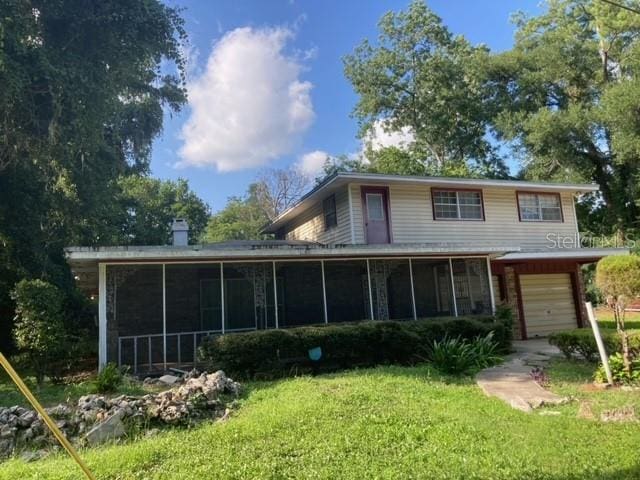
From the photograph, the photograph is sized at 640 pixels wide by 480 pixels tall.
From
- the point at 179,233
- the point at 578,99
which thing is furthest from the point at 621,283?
the point at 578,99

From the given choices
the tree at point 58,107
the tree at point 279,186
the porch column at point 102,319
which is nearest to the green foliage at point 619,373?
the porch column at point 102,319

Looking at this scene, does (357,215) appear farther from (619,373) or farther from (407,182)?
(619,373)

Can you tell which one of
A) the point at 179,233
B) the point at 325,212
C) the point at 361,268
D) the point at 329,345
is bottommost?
the point at 329,345

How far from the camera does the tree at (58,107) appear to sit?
13.1m

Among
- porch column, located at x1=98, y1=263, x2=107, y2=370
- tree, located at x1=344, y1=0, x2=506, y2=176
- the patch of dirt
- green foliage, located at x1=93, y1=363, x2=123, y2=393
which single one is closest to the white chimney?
porch column, located at x1=98, y1=263, x2=107, y2=370

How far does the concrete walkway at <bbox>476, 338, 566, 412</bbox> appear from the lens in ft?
21.1

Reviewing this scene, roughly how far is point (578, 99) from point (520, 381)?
80.1 ft

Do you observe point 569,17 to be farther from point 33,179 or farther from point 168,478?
point 168,478

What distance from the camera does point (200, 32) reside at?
17484mm

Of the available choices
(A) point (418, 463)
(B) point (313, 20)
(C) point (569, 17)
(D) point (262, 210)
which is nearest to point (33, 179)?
(B) point (313, 20)

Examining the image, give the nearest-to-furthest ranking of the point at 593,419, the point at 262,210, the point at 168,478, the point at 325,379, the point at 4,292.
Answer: the point at 168,478, the point at 593,419, the point at 325,379, the point at 4,292, the point at 262,210

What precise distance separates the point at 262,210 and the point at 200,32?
23.2m

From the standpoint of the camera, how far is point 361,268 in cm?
1260

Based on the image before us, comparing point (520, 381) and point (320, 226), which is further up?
point (320, 226)
